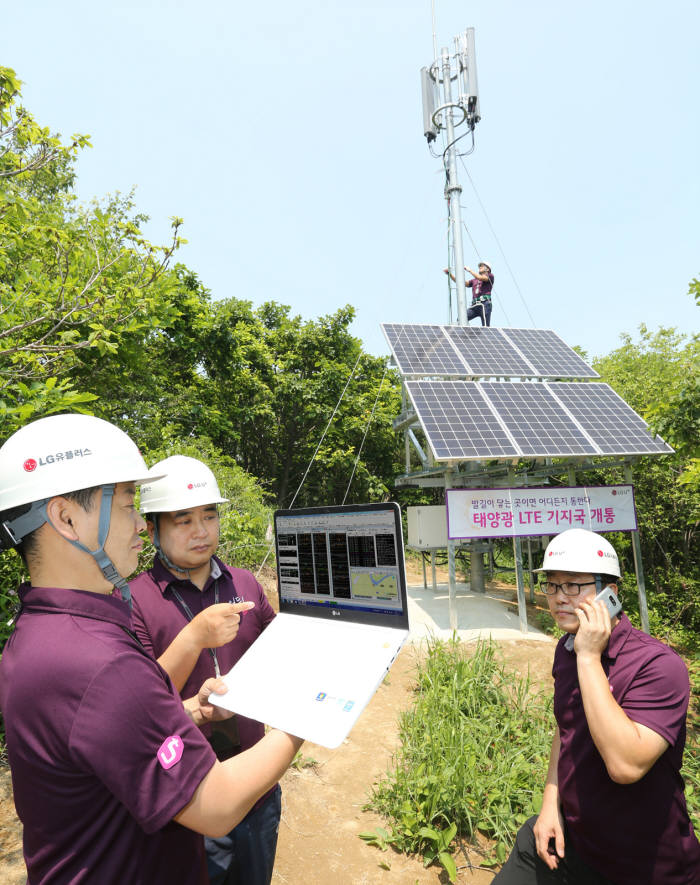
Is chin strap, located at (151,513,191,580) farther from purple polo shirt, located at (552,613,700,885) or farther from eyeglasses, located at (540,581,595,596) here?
purple polo shirt, located at (552,613,700,885)

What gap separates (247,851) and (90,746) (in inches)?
60.6

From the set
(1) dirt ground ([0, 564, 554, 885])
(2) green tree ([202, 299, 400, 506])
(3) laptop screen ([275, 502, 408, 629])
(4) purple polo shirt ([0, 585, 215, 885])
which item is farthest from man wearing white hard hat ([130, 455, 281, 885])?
(2) green tree ([202, 299, 400, 506])

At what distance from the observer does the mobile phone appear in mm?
2201

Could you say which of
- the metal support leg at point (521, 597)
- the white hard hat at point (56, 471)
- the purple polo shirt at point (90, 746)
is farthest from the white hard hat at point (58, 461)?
the metal support leg at point (521, 597)

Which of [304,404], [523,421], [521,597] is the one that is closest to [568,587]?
[521,597]

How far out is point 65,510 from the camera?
1.31 metres

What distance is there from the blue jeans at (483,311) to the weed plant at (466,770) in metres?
11.3

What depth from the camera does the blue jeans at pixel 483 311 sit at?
14500mm

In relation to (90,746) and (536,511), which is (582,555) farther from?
(536,511)

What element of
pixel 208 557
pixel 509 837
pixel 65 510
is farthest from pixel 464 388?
pixel 65 510

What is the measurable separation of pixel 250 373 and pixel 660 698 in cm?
1998

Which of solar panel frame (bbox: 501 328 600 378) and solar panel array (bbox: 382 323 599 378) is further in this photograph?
solar panel frame (bbox: 501 328 600 378)

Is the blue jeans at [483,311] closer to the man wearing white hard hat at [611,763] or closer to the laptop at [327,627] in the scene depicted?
the man wearing white hard hat at [611,763]

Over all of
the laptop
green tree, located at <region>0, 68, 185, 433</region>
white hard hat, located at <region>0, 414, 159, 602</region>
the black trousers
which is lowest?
the black trousers
